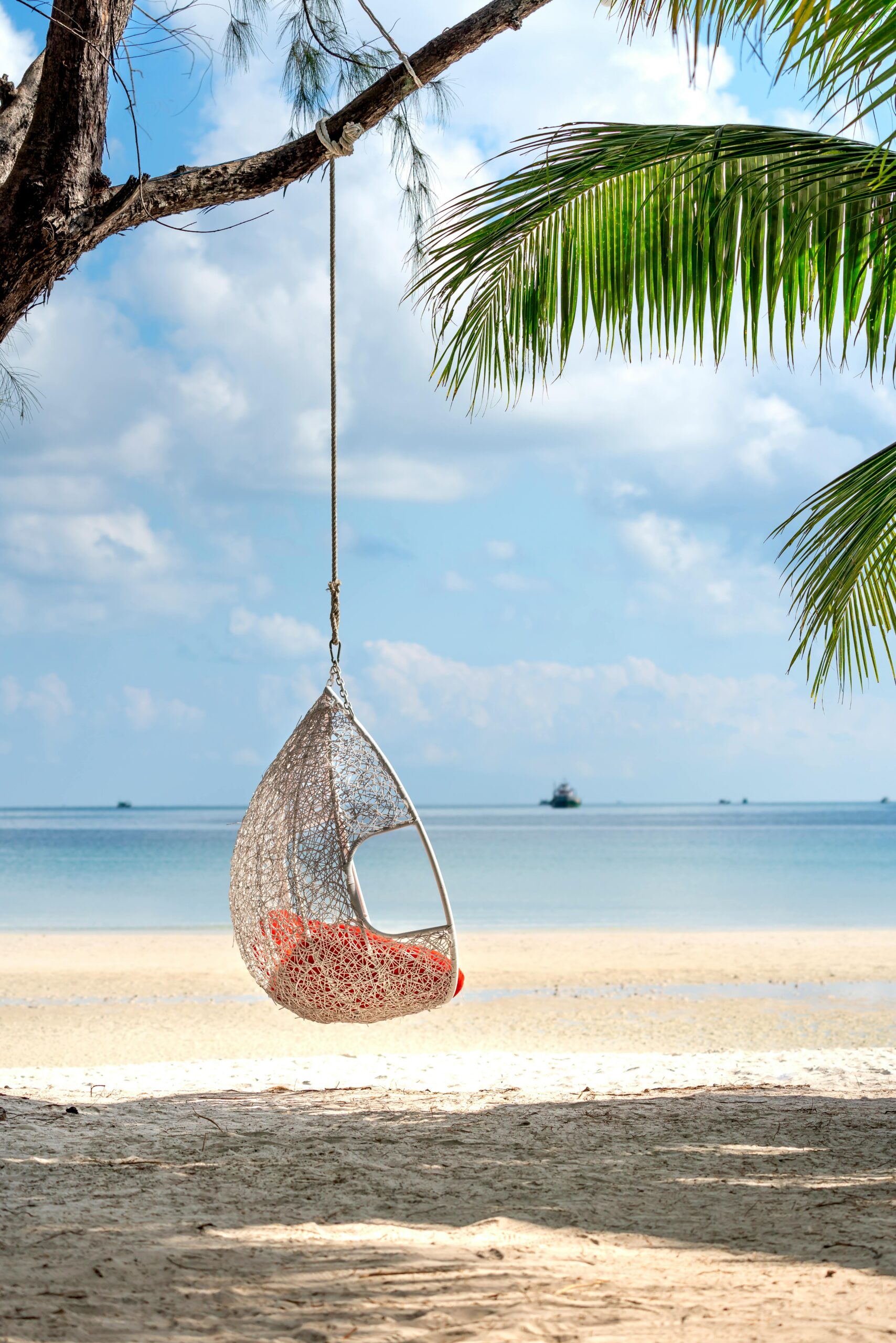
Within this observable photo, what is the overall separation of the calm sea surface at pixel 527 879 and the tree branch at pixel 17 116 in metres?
8.65

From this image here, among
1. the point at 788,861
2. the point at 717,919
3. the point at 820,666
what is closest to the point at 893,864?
the point at 788,861

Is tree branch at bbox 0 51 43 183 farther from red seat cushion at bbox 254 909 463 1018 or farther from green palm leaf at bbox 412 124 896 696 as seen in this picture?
red seat cushion at bbox 254 909 463 1018

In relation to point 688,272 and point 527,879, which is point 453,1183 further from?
point 527,879

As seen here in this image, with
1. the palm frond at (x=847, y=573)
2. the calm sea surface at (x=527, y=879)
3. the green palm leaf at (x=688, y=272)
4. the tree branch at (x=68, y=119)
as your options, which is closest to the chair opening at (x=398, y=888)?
the calm sea surface at (x=527, y=879)

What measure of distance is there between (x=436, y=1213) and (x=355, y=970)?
907 mm

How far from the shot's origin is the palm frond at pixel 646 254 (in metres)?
2.90

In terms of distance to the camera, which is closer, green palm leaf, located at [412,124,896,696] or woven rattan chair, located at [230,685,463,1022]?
green palm leaf, located at [412,124,896,696]

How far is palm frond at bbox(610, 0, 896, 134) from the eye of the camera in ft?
4.63

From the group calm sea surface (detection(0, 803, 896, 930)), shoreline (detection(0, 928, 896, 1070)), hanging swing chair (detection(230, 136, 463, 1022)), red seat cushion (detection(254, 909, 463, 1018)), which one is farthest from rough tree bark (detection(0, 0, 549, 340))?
calm sea surface (detection(0, 803, 896, 930))

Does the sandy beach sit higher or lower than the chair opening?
higher

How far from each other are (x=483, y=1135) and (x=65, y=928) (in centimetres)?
905

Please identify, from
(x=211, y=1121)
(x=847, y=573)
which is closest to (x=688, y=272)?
(x=847, y=573)

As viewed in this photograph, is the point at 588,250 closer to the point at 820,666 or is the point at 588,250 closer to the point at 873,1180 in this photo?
the point at 820,666

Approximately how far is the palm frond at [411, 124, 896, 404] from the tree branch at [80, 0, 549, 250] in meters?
0.35
